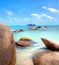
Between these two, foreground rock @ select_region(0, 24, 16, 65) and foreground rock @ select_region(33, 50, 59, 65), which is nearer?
foreground rock @ select_region(0, 24, 16, 65)

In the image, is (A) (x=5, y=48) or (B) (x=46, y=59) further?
(B) (x=46, y=59)

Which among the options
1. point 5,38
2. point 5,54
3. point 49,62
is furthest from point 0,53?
point 49,62

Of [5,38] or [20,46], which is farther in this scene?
[20,46]

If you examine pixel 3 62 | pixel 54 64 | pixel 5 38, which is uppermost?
pixel 5 38

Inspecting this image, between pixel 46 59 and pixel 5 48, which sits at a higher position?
pixel 5 48

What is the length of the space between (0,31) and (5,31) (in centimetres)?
5

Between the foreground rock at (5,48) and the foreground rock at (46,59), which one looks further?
the foreground rock at (46,59)

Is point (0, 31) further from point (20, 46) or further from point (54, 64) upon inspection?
point (20, 46)

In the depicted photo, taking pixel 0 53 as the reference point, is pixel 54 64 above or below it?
below

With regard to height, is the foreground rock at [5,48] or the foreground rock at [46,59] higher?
the foreground rock at [5,48]

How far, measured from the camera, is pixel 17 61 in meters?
1.85

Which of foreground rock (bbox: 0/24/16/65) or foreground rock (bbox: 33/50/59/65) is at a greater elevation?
foreground rock (bbox: 0/24/16/65)

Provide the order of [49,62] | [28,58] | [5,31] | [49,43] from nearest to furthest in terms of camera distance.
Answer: [5,31]
[49,62]
[28,58]
[49,43]

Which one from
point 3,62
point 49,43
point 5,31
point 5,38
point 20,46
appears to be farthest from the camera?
point 20,46
